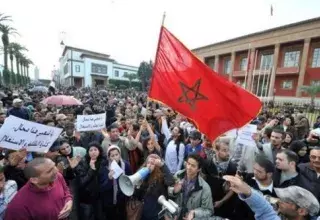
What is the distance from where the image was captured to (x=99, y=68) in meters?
76.9

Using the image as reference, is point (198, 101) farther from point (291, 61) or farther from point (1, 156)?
point (291, 61)

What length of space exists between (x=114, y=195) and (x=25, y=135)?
150 centimetres

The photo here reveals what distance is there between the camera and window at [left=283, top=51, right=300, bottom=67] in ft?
101

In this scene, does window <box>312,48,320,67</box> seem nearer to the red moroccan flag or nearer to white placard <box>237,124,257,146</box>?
white placard <box>237,124,257,146</box>

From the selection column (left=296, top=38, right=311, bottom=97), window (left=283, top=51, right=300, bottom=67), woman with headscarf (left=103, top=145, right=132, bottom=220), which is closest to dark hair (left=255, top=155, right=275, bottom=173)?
woman with headscarf (left=103, top=145, right=132, bottom=220)

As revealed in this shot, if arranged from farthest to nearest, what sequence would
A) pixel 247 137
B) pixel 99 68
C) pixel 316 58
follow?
pixel 99 68 → pixel 316 58 → pixel 247 137

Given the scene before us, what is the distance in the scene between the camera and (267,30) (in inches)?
1287

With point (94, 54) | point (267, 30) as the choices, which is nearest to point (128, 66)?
point (94, 54)

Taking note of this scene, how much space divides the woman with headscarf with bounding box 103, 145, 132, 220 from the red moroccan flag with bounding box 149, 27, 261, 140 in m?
1.12

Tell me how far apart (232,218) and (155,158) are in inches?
53.4

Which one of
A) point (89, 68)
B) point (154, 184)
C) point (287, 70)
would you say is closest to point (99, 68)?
point (89, 68)

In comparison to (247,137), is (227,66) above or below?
above

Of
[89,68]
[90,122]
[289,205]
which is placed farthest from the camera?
[89,68]

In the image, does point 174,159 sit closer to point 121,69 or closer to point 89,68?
point 89,68
